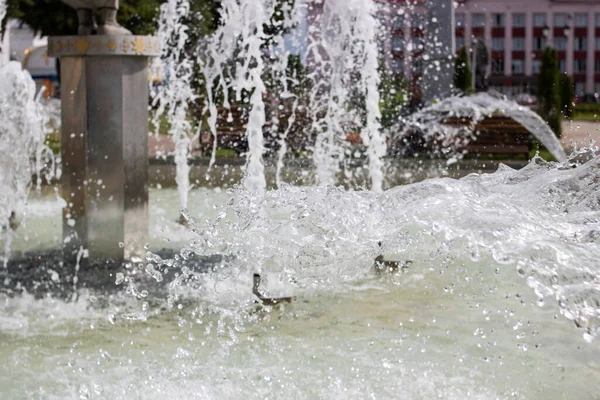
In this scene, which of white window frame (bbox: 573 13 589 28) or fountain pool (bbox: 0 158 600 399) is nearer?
fountain pool (bbox: 0 158 600 399)

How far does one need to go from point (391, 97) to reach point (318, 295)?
10.8 m

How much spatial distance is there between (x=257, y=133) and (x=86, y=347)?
2485mm

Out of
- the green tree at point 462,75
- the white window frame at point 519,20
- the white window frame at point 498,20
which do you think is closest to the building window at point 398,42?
the green tree at point 462,75

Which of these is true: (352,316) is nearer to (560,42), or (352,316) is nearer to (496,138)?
(496,138)

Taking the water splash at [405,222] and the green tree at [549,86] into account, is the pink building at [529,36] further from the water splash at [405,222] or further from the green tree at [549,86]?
the water splash at [405,222]

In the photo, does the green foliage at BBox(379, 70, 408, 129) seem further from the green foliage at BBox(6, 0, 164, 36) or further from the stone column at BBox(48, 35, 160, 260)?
the stone column at BBox(48, 35, 160, 260)

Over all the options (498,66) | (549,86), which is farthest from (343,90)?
(498,66)

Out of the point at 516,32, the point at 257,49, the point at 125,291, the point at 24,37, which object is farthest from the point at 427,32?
the point at 516,32

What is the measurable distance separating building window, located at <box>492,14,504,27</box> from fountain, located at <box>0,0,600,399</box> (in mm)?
74598

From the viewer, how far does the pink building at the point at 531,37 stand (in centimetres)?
7900

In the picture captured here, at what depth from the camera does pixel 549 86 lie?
2236 cm

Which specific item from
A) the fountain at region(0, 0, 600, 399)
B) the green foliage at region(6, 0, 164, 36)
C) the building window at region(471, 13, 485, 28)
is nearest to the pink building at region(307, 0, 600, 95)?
the building window at region(471, 13, 485, 28)

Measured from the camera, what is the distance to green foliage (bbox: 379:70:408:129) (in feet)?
50.4

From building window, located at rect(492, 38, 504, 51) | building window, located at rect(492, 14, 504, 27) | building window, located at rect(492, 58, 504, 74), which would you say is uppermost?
building window, located at rect(492, 14, 504, 27)
